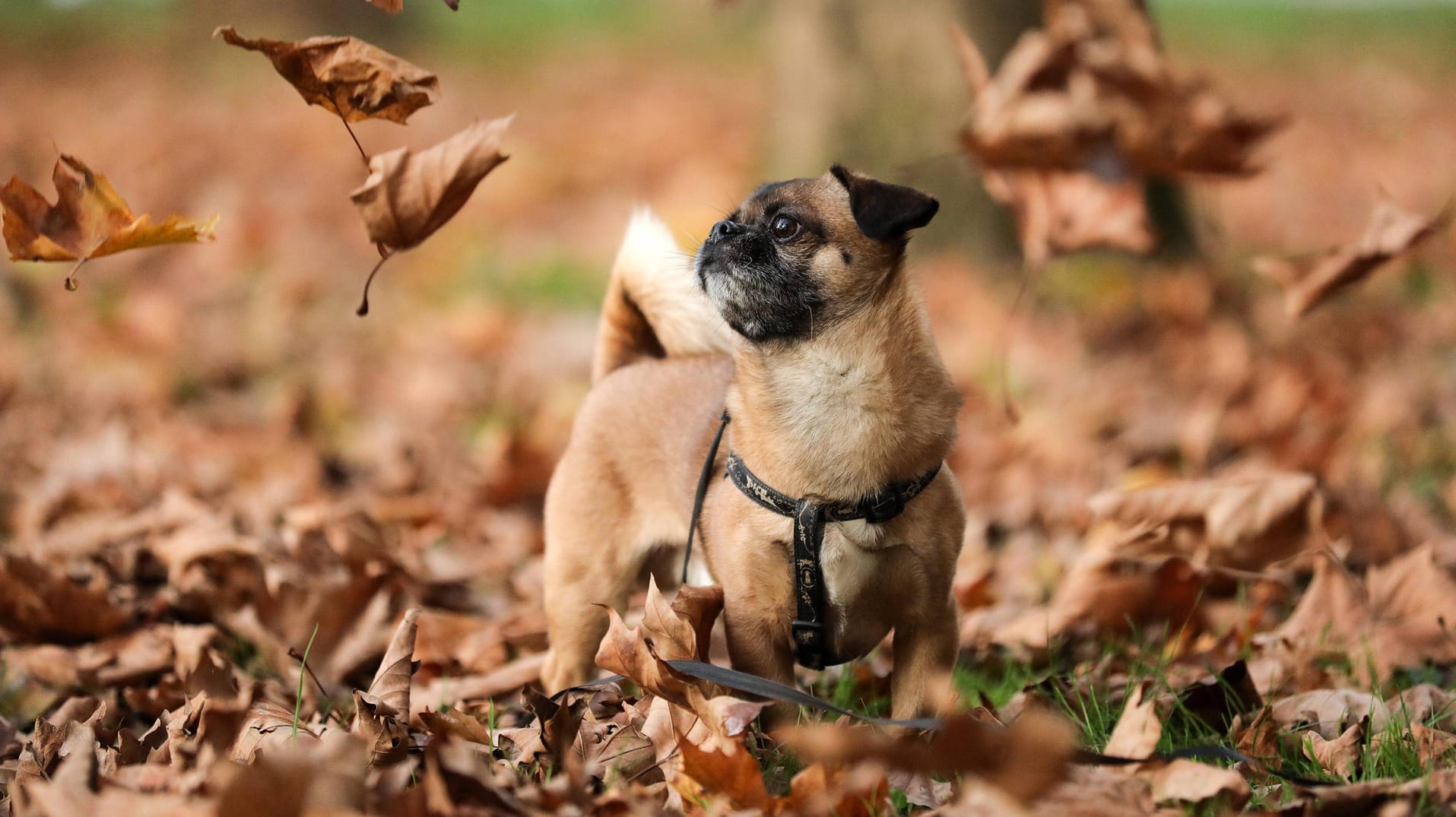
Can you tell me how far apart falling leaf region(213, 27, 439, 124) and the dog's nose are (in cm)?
74

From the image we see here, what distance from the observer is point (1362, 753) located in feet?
7.64

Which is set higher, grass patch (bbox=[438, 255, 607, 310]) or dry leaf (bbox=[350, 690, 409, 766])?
dry leaf (bbox=[350, 690, 409, 766])

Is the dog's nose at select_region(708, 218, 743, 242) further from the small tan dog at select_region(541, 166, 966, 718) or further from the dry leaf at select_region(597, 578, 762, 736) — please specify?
the dry leaf at select_region(597, 578, 762, 736)

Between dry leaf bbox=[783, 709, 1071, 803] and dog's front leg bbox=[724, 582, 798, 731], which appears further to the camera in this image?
dog's front leg bbox=[724, 582, 798, 731]

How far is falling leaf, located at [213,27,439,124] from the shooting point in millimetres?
2236

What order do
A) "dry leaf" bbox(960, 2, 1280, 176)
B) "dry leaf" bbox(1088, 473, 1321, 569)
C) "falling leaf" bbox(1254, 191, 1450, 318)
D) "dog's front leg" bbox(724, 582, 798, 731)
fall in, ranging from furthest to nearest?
"dry leaf" bbox(960, 2, 1280, 176)
"dry leaf" bbox(1088, 473, 1321, 569)
"falling leaf" bbox(1254, 191, 1450, 318)
"dog's front leg" bbox(724, 582, 798, 731)

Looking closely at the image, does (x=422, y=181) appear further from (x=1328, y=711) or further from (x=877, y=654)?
(x=1328, y=711)

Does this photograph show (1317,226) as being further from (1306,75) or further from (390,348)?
(1306,75)

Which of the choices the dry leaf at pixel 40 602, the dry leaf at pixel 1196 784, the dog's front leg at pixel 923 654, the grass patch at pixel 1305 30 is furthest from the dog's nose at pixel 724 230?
the grass patch at pixel 1305 30

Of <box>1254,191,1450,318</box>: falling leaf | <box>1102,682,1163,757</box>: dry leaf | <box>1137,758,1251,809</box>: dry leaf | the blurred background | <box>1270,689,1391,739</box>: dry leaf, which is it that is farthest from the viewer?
the blurred background

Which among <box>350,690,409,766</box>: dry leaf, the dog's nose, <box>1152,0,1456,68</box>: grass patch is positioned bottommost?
<box>1152,0,1456,68</box>: grass patch

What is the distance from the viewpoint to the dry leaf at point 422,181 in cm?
228

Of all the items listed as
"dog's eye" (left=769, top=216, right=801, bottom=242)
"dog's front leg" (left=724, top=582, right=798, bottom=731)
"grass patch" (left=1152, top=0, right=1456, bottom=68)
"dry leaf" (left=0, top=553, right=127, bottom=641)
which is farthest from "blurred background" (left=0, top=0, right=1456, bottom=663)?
"grass patch" (left=1152, top=0, right=1456, bottom=68)

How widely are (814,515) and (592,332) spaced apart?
4767 mm
